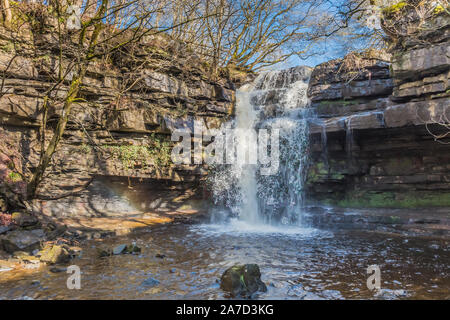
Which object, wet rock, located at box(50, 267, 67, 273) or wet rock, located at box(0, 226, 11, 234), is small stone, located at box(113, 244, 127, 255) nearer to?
wet rock, located at box(50, 267, 67, 273)

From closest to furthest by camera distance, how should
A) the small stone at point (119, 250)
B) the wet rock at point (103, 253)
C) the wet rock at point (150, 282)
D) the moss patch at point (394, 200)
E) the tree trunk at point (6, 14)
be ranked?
the wet rock at point (150, 282), the wet rock at point (103, 253), the small stone at point (119, 250), the tree trunk at point (6, 14), the moss patch at point (394, 200)

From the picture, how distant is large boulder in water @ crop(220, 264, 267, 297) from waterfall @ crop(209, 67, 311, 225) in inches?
206

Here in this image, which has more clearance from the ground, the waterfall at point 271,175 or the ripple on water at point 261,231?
the waterfall at point 271,175

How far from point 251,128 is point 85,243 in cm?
711

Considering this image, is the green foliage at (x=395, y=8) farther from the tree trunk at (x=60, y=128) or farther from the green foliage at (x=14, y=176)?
the green foliage at (x=14, y=176)

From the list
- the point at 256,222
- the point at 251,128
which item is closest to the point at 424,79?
the point at 251,128

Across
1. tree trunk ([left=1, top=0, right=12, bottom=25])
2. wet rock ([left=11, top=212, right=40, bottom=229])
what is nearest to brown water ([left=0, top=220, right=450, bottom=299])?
wet rock ([left=11, top=212, right=40, bottom=229])

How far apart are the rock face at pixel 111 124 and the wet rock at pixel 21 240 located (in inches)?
76.0

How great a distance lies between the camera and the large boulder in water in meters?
3.28

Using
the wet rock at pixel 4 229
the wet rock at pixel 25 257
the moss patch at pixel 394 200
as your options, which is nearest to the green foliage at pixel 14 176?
Result: the wet rock at pixel 4 229

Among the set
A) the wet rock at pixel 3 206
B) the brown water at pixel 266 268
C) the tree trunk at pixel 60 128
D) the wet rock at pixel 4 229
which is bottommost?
the brown water at pixel 266 268

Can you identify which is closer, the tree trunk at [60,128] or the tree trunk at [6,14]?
the tree trunk at [60,128]

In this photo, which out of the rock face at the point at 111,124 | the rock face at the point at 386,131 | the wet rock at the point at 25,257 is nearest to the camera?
the wet rock at the point at 25,257

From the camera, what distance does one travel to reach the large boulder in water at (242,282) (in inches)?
129
